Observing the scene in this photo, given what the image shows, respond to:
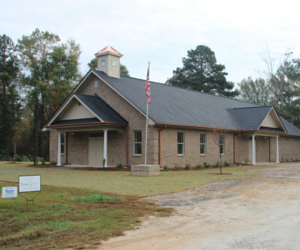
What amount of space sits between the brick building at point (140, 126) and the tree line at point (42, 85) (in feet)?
53.3

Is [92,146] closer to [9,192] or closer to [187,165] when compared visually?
[187,165]

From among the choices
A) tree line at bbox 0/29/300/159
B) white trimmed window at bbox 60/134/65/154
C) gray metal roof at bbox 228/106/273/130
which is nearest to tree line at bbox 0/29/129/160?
tree line at bbox 0/29/300/159

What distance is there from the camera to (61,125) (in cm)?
2334

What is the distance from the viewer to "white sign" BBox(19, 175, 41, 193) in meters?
8.61

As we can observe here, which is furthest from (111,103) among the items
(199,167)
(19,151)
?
(19,151)

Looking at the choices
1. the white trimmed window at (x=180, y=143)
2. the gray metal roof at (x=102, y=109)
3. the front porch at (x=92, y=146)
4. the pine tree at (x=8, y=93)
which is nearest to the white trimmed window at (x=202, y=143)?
the white trimmed window at (x=180, y=143)

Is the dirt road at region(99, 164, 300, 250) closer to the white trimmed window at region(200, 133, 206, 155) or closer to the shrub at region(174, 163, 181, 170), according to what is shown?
the shrub at region(174, 163, 181, 170)

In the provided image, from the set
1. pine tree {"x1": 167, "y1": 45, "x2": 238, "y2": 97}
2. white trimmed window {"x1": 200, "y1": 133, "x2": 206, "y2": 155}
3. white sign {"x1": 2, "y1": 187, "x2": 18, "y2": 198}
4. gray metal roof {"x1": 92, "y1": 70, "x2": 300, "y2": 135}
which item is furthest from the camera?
pine tree {"x1": 167, "y1": 45, "x2": 238, "y2": 97}

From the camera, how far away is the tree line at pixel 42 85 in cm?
4203

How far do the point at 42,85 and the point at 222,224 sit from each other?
3680cm

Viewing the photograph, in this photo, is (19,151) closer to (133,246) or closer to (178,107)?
(178,107)

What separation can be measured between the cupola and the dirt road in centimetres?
1686

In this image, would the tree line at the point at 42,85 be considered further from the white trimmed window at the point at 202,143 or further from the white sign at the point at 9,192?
the white sign at the point at 9,192

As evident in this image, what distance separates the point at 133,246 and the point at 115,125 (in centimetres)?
1646
